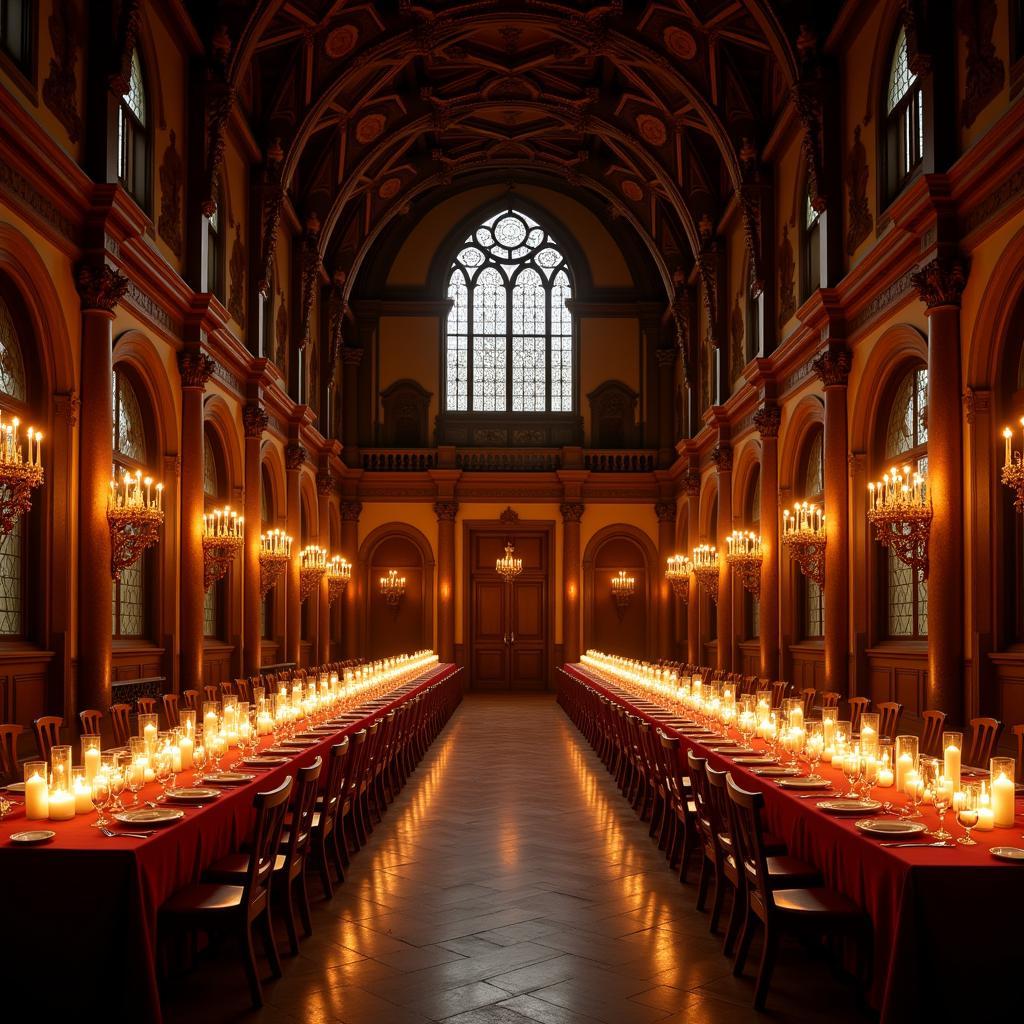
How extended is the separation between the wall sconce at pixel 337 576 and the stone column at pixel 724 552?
8382 mm

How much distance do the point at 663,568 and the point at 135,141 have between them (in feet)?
59.1

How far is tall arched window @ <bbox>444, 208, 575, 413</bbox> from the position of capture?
29.5m

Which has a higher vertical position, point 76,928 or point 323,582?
point 323,582

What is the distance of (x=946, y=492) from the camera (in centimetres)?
1104

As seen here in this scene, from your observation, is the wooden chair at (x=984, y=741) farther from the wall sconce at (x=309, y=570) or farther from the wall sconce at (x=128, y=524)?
the wall sconce at (x=309, y=570)

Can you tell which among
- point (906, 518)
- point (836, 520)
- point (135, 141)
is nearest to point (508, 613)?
point (836, 520)

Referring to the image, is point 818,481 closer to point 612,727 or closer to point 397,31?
point 612,727

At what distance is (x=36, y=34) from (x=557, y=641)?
67.8ft

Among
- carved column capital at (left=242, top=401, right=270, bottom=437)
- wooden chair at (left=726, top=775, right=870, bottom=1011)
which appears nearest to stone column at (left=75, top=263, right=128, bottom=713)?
carved column capital at (left=242, top=401, right=270, bottom=437)

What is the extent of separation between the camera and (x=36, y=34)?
10.4m

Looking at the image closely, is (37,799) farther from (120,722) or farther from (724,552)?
(724,552)

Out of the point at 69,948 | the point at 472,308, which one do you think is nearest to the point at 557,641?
the point at 472,308

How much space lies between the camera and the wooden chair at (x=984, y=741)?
8.65 m

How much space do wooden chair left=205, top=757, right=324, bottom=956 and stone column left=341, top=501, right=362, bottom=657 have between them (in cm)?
2068
